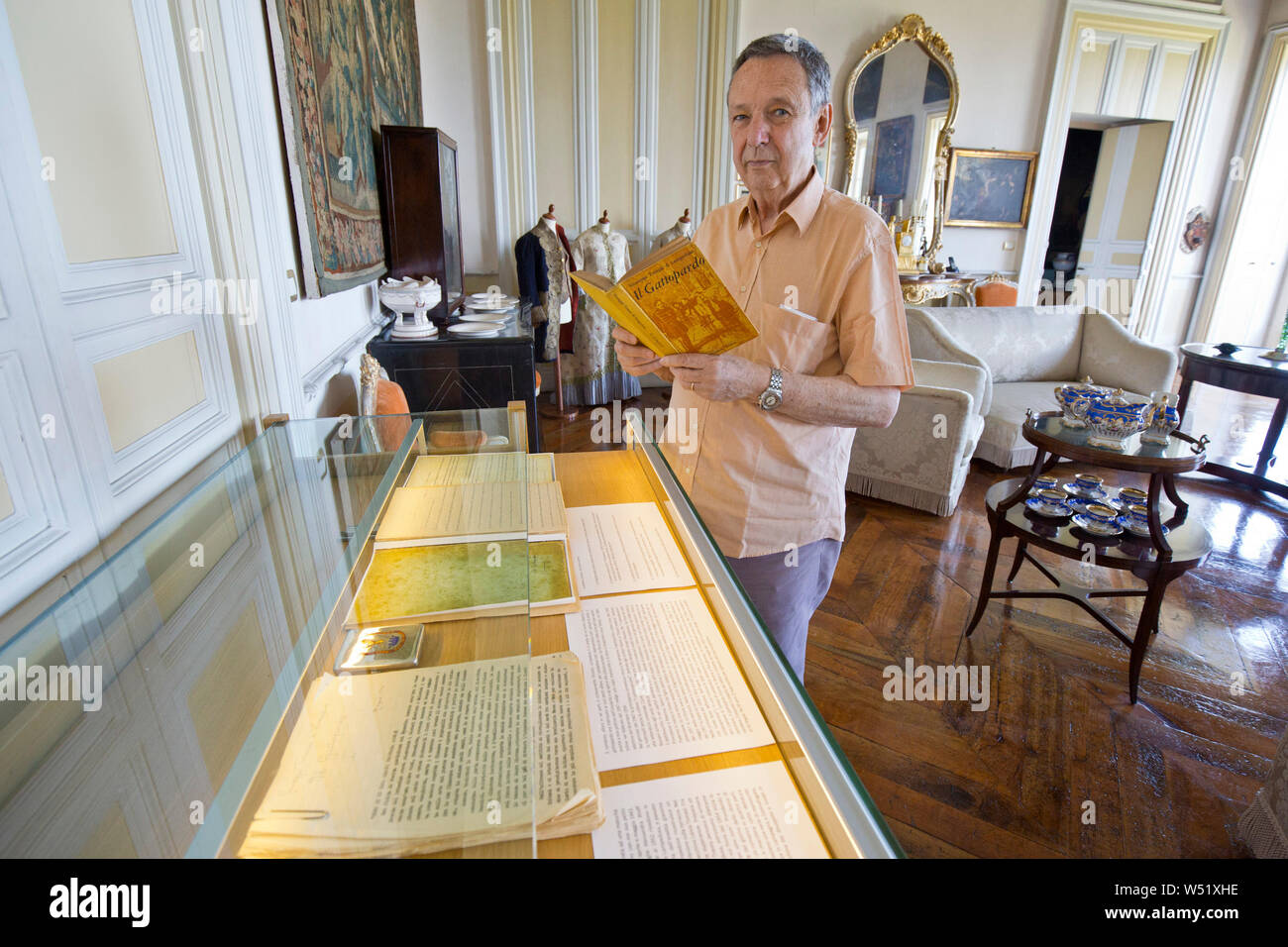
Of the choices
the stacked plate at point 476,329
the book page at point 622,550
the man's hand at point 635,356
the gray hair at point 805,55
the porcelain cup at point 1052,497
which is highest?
the gray hair at point 805,55

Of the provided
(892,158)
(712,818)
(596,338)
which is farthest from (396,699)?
(892,158)

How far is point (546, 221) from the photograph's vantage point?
4.96 metres

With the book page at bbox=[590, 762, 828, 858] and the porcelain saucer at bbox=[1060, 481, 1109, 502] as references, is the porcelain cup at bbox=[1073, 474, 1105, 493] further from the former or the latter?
the book page at bbox=[590, 762, 828, 858]

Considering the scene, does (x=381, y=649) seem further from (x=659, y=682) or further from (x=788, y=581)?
(x=788, y=581)

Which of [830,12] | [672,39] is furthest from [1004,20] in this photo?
[672,39]

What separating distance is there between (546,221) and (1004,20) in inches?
203

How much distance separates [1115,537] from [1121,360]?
3122 mm

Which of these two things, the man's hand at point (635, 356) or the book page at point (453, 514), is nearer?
the book page at point (453, 514)

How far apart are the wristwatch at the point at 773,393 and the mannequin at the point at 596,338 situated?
428 centimetres

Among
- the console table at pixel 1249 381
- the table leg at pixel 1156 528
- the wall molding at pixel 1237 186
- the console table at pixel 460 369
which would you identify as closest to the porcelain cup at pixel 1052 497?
the table leg at pixel 1156 528

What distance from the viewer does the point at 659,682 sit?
0.89 metres

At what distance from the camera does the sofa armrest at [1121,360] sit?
447 centimetres

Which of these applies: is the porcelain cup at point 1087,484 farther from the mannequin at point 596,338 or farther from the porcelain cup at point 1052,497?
the mannequin at point 596,338

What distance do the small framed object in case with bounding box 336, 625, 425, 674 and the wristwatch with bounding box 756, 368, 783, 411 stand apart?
791 mm
